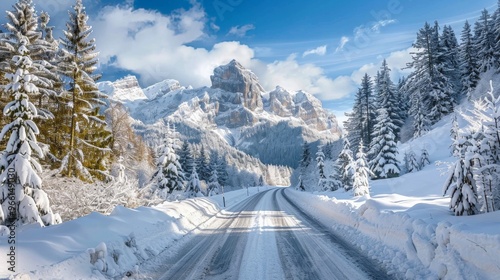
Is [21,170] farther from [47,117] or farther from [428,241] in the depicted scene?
[428,241]

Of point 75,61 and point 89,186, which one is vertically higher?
point 75,61

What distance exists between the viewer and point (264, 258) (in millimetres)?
7285

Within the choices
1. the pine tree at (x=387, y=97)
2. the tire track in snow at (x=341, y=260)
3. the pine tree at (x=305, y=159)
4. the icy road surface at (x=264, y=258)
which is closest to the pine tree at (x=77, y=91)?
the icy road surface at (x=264, y=258)

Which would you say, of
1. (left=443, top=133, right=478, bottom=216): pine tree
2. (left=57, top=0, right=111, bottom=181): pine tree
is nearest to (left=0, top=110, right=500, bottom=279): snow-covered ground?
(left=443, top=133, right=478, bottom=216): pine tree

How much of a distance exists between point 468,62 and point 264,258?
5155 cm

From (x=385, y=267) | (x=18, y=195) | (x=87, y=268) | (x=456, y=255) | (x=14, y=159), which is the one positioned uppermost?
(x=14, y=159)

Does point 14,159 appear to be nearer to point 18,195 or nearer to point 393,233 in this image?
point 18,195

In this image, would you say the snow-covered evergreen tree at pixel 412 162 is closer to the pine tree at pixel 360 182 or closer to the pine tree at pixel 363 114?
the pine tree at pixel 360 182

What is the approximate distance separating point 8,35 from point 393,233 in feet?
65.1

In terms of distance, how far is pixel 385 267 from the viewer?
251 inches

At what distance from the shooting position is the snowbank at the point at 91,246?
207 inches

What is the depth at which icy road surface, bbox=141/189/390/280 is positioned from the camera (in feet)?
20.2

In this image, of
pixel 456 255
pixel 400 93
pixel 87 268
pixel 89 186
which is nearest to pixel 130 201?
pixel 89 186

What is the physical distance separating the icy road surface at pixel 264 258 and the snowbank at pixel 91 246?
1.80ft
